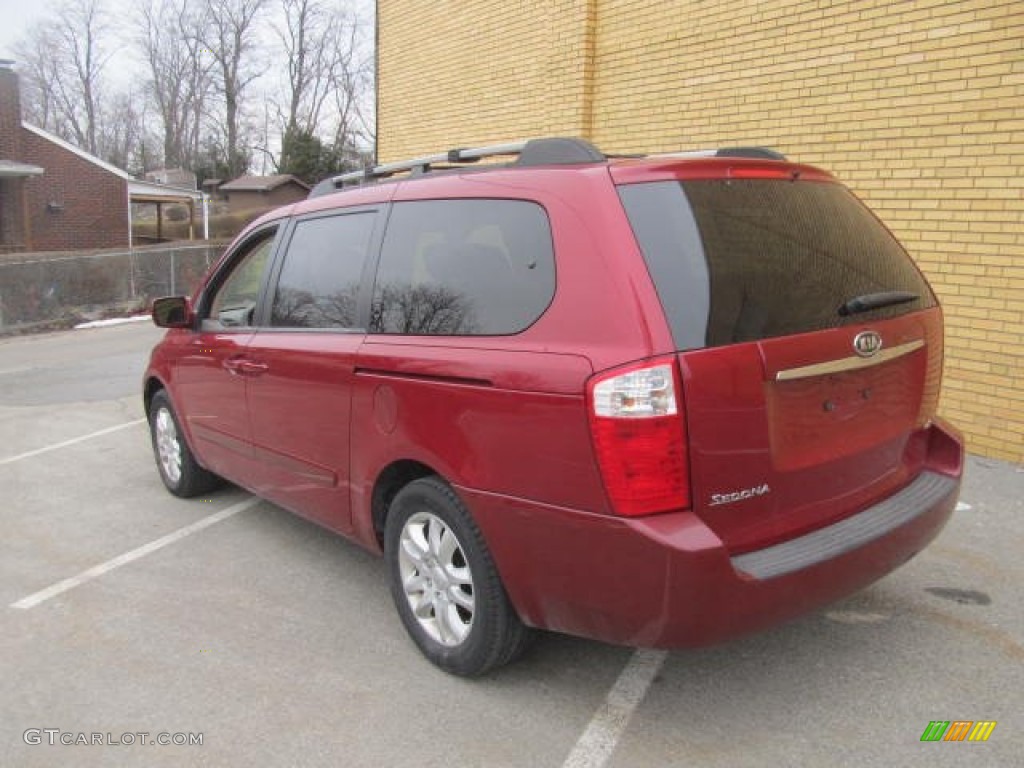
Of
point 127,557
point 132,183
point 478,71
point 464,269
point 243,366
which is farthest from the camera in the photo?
point 132,183

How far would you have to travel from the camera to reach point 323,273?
3.80 meters

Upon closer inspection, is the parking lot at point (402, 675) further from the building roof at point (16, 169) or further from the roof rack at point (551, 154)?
the building roof at point (16, 169)

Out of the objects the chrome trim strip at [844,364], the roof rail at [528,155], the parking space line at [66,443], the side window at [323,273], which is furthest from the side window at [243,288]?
the parking space line at [66,443]

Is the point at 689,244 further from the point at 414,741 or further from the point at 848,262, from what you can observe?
the point at 414,741

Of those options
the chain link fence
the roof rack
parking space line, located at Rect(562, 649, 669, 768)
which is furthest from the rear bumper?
the chain link fence

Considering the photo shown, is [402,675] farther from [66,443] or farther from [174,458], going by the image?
[66,443]

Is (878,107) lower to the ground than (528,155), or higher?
higher

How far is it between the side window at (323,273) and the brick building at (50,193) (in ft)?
73.3

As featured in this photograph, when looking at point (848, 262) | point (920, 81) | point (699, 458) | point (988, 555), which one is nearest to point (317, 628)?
point (699, 458)

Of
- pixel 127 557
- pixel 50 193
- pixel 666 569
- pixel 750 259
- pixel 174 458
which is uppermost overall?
pixel 50 193

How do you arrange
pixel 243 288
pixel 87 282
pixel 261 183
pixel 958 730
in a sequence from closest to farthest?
1. pixel 958 730
2. pixel 243 288
3. pixel 87 282
4. pixel 261 183

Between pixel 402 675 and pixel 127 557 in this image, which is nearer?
pixel 402 675

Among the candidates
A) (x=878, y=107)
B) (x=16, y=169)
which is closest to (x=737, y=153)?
(x=878, y=107)

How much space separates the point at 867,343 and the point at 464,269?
138 centimetres
